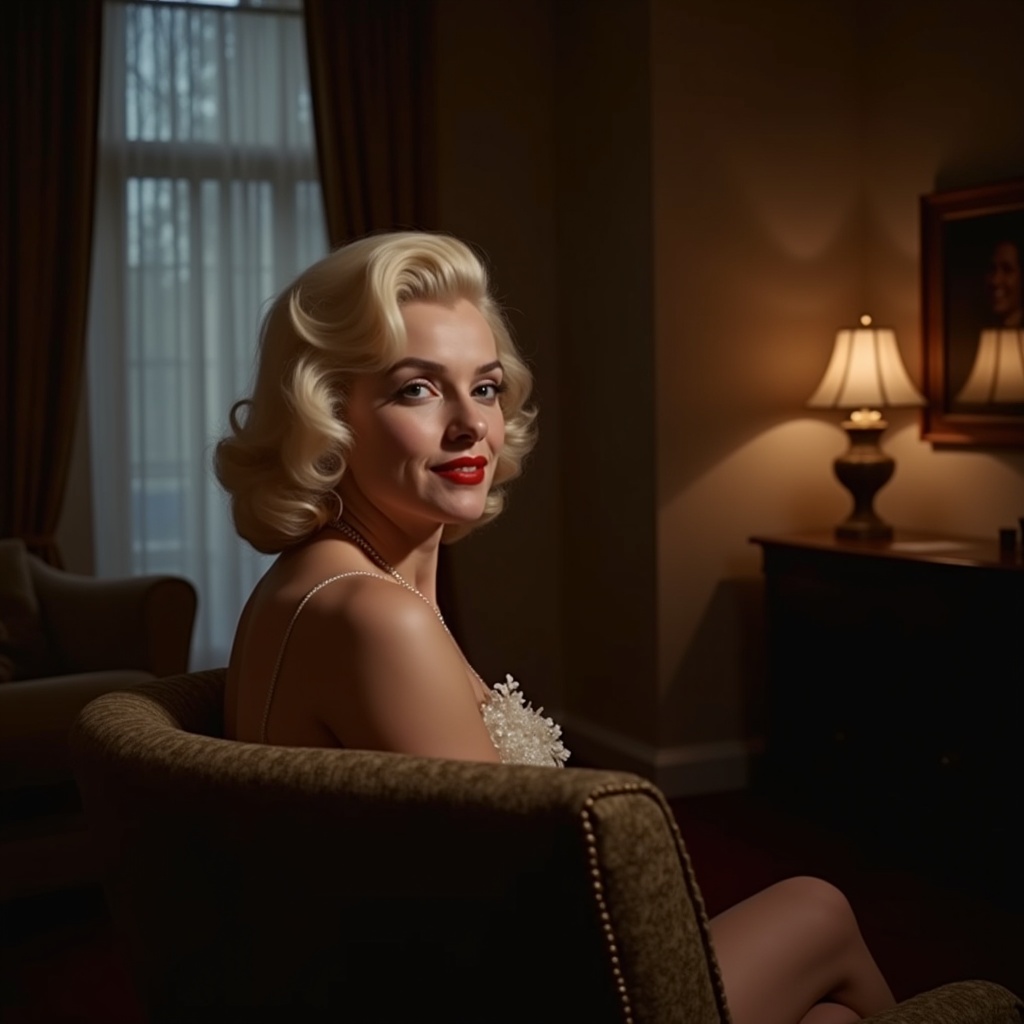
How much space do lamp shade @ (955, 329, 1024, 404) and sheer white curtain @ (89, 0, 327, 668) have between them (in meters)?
2.44

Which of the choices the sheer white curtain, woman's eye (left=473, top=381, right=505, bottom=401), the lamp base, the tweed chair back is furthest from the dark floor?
the tweed chair back

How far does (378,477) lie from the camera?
1.65 m

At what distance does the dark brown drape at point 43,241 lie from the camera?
16.6ft

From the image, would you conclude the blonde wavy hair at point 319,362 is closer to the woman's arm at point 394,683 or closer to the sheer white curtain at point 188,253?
the woman's arm at point 394,683

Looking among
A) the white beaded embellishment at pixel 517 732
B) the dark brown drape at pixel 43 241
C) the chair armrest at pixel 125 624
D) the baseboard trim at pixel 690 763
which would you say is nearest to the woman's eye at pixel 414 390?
the white beaded embellishment at pixel 517 732

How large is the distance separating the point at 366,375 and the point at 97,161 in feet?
12.9

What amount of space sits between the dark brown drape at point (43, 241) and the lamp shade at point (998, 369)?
3066 millimetres

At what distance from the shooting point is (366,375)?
1621 millimetres

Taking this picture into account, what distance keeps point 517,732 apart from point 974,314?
328 centimetres

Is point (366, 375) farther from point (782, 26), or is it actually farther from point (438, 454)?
point (782, 26)

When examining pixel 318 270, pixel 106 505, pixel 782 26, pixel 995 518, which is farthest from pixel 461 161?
pixel 318 270

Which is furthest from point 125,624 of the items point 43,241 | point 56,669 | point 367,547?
point 367,547

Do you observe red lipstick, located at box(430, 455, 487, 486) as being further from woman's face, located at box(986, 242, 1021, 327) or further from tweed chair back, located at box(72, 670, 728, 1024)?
woman's face, located at box(986, 242, 1021, 327)

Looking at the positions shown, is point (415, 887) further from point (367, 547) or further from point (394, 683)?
point (367, 547)
